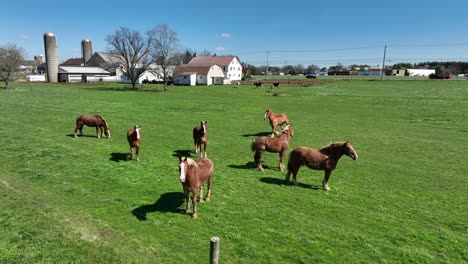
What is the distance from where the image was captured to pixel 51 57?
289ft

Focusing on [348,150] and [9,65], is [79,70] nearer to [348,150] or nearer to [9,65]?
[9,65]

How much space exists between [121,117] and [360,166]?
19.7 metres

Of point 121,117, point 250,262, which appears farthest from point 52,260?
point 121,117

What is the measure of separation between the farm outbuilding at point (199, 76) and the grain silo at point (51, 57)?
113 ft

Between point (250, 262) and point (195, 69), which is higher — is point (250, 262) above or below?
below

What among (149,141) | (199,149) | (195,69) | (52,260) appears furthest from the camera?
(195,69)

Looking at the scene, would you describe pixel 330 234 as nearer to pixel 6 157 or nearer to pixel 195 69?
pixel 6 157

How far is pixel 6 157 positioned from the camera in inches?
536

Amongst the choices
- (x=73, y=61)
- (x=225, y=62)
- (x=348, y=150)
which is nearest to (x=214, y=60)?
(x=225, y=62)

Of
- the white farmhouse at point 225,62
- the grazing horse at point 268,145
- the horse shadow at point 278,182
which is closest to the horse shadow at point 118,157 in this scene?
the grazing horse at point 268,145

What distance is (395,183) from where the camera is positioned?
11.7m

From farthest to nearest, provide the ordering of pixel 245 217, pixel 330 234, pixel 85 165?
pixel 85 165 < pixel 245 217 < pixel 330 234

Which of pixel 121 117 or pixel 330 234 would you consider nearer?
pixel 330 234

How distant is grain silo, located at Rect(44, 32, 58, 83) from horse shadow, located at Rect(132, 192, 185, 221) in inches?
3733
